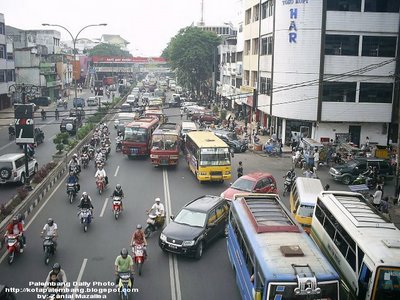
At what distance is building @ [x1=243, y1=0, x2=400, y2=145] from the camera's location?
117 feet

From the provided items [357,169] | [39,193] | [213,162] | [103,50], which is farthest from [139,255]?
[103,50]

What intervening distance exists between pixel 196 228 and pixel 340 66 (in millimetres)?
25895

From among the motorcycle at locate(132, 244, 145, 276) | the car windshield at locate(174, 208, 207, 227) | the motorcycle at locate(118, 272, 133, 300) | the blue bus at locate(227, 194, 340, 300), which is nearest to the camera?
the blue bus at locate(227, 194, 340, 300)

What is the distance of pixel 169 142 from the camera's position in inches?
1109

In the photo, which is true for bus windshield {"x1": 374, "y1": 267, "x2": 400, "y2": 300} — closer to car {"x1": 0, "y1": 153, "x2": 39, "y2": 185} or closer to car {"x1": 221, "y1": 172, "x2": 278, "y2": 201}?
car {"x1": 221, "y1": 172, "x2": 278, "y2": 201}

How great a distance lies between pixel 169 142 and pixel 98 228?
37.8 feet

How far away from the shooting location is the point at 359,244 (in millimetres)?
10664

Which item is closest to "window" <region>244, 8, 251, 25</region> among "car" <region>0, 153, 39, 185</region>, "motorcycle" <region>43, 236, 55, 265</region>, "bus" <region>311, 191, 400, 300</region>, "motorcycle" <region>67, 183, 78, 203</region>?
Result: "car" <region>0, 153, 39, 185</region>

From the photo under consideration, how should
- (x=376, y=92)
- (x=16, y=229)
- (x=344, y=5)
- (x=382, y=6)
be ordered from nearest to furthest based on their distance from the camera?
(x=16, y=229) < (x=382, y=6) < (x=344, y=5) < (x=376, y=92)

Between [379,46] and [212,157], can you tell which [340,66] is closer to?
[379,46]

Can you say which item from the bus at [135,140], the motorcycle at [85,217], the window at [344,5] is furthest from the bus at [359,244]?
the window at [344,5]

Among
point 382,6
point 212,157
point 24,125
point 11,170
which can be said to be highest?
point 382,6

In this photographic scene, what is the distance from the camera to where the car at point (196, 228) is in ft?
46.5

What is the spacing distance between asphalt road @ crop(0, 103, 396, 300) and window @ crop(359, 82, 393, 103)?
17.5 meters
